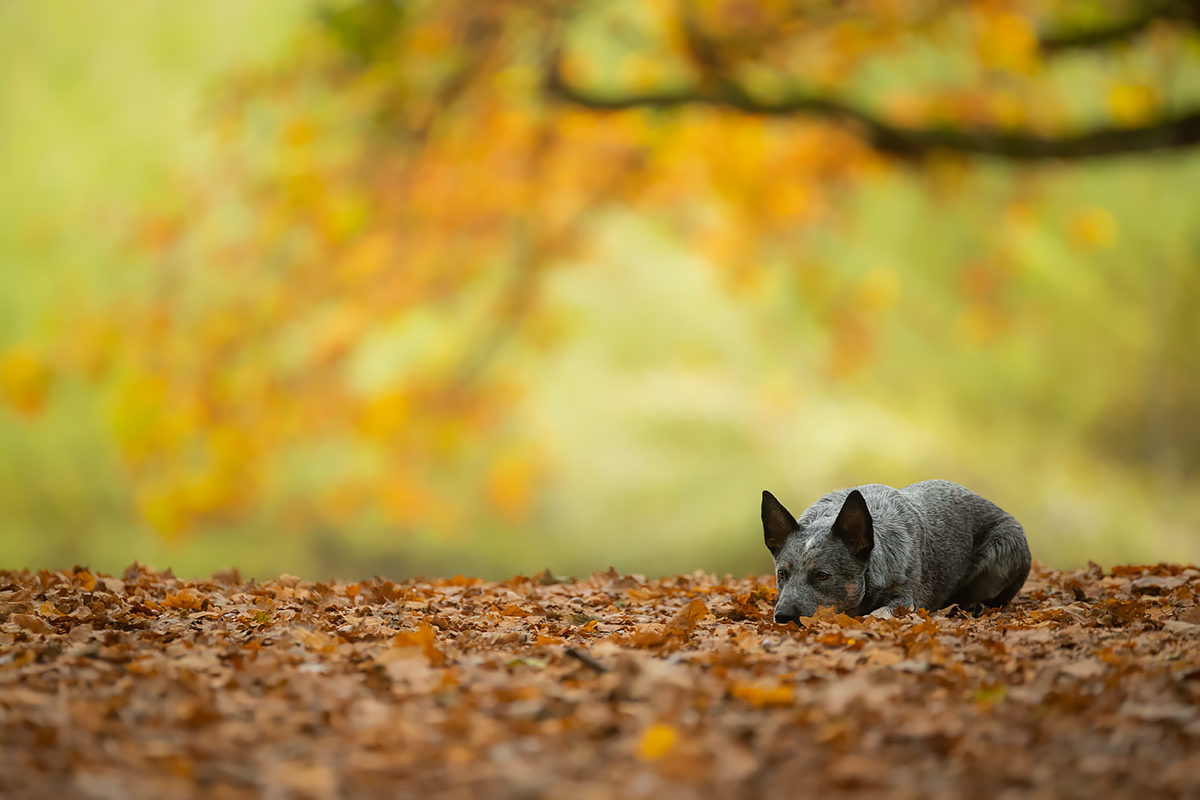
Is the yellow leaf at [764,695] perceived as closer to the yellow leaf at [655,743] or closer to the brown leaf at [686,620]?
the yellow leaf at [655,743]

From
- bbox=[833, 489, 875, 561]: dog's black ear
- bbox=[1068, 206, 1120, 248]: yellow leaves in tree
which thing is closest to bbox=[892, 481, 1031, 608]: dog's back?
bbox=[833, 489, 875, 561]: dog's black ear

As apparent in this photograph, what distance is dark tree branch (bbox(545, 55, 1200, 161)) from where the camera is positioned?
8.51 metres

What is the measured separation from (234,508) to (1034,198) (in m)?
11.8

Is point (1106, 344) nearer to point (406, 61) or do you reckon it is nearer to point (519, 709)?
point (406, 61)

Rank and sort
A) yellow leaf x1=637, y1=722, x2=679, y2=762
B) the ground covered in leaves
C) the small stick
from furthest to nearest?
the small stick
yellow leaf x1=637, y1=722, x2=679, y2=762
the ground covered in leaves

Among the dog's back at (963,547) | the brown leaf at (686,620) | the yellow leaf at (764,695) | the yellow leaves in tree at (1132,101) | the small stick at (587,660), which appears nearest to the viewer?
the yellow leaf at (764,695)

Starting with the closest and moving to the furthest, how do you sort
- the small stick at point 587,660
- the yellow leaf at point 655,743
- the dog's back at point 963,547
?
the yellow leaf at point 655,743
the small stick at point 587,660
the dog's back at point 963,547

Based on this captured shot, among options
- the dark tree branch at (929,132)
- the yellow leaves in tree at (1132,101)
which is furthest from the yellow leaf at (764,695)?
A: the yellow leaves in tree at (1132,101)

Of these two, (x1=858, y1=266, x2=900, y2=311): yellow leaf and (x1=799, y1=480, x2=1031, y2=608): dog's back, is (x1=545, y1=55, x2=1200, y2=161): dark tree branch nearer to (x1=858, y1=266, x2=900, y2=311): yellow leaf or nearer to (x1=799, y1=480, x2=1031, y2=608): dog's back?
(x1=858, y1=266, x2=900, y2=311): yellow leaf

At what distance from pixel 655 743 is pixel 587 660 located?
870 mm

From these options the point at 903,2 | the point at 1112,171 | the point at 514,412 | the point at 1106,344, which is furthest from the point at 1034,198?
the point at 514,412

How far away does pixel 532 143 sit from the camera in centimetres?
1308

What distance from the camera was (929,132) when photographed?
9.70 meters

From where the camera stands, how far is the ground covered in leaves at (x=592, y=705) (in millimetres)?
2562
